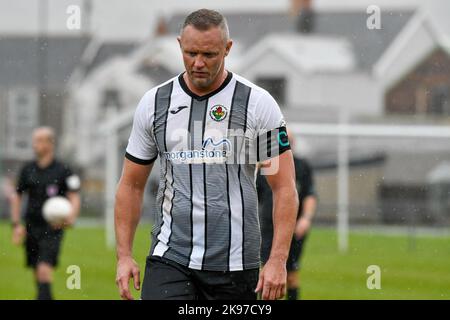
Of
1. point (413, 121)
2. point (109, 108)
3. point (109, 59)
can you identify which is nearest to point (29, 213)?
point (413, 121)

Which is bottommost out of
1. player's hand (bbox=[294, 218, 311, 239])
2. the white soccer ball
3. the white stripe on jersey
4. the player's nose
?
player's hand (bbox=[294, 218, 311, 239])

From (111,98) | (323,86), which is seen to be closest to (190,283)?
(323,86)

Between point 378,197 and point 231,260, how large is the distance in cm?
2536

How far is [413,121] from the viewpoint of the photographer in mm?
34938

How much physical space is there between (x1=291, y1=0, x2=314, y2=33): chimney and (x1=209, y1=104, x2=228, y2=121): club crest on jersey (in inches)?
1504

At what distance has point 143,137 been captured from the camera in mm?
5395

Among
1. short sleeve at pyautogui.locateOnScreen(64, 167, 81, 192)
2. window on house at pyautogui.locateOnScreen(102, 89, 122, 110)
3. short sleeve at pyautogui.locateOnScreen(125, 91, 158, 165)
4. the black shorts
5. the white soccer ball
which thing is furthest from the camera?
window on house at pyautogui.locateOnScreen(102, 89, 122, 110)

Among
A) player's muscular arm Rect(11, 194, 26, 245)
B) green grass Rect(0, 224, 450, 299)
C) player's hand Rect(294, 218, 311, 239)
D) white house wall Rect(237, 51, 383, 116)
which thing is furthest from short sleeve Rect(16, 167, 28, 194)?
white house wall Rect(237, 51, 383, 116)

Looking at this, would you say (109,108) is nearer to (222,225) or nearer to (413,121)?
(413,121)

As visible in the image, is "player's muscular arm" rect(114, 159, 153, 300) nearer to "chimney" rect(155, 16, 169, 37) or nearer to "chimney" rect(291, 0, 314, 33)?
"chimney" rect(291, 0, 314, 33)

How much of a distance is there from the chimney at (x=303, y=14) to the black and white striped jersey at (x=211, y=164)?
3817 cm

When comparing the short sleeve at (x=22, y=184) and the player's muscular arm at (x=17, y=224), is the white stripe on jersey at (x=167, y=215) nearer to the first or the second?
the short sleeve at (x=22, y=184)

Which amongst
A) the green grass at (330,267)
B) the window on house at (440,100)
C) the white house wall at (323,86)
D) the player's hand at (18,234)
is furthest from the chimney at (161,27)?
the player's hand at (18,234)

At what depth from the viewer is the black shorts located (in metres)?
5.25
